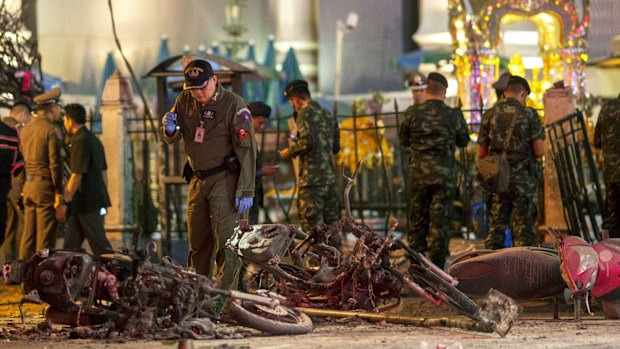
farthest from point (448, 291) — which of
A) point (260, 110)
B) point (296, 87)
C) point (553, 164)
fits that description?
point (553, 164)

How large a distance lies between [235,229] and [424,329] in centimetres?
161

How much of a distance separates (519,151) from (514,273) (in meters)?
2.68

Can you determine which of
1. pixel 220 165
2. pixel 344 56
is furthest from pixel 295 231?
pixel 344 56

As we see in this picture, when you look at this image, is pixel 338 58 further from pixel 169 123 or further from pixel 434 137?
pixel 169 123

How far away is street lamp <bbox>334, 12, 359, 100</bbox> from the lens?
107 feet

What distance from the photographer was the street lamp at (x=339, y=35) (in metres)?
32.7

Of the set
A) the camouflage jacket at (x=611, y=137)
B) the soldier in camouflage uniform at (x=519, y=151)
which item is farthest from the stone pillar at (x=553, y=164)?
the soldier in camouflage uniform at (x=519, y=151)

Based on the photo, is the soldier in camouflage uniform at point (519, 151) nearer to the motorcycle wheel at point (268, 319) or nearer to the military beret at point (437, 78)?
the military beret at point (437, 78)

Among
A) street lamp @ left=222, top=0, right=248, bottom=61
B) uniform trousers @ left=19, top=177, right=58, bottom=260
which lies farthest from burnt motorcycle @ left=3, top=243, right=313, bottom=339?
street lamp @ left=222, top=0, right=248, bottom=61

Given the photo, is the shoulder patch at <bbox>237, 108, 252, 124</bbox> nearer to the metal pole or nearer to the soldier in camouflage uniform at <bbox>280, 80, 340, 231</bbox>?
the soldier in camouflage uniform at <bbox>280, 80, 340, 231</bbox>

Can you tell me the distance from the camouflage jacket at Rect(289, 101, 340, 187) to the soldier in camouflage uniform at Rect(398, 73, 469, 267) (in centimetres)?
84

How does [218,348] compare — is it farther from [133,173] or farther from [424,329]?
[133,173]

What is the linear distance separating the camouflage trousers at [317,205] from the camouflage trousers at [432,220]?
2.98 feet

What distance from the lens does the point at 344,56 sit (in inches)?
1329
